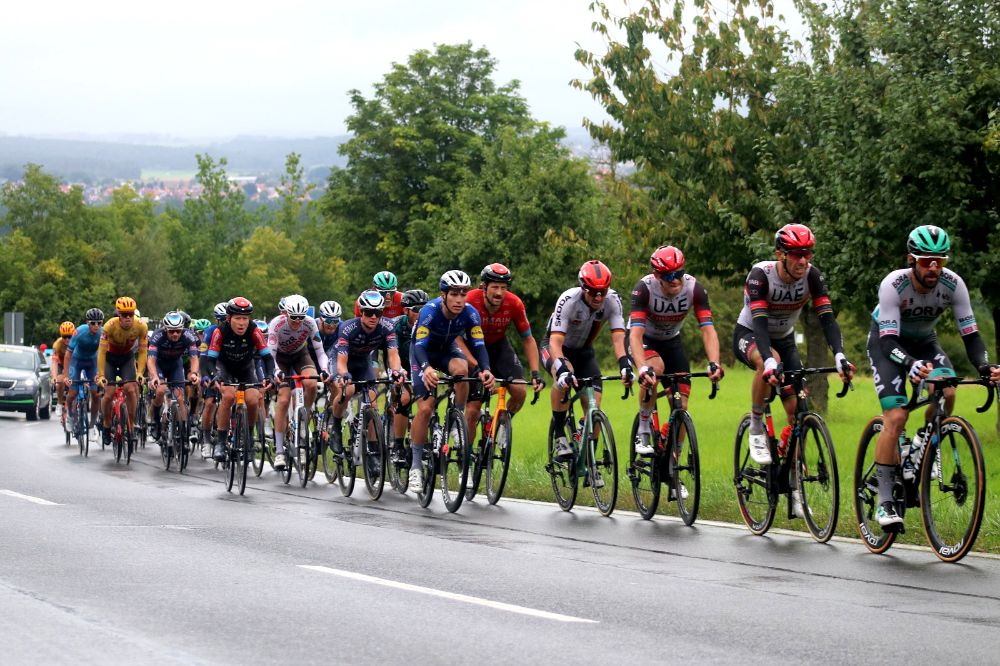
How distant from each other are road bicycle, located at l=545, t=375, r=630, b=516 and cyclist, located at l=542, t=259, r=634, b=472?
0.22ft

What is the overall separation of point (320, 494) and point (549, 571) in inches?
277

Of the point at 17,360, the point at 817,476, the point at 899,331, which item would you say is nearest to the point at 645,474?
the point at 817,476

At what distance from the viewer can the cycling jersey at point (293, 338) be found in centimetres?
1856

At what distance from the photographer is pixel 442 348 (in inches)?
590

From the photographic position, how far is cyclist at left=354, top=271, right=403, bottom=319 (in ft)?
57.4

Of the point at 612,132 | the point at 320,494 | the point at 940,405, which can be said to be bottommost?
the point at 320,494

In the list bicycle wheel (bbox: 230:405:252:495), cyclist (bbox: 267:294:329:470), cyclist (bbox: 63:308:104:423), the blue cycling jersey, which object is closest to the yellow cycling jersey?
cyclist (bbox: 63:308:104:423)

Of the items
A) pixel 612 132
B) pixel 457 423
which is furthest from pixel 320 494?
pixel 612 132

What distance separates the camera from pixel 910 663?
676 cm

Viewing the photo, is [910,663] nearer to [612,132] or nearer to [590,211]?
[612,132]

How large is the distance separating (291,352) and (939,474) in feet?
32.5

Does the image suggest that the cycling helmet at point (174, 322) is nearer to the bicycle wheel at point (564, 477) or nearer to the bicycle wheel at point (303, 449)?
the bicycle wheel at point (303, 449)

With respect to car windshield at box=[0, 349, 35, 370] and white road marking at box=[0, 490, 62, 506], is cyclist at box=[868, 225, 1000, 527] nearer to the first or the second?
white road marking at box=[0, 490, 62, 506]

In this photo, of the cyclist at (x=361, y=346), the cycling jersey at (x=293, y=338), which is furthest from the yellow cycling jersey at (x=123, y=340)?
the cyclist at (x=361, y=346)
